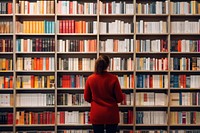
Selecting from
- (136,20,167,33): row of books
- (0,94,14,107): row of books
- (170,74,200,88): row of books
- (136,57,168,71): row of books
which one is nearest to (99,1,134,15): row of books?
(136,20,167,33): row of books

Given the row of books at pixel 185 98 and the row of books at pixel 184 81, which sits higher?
the row of books at pixel 184 81

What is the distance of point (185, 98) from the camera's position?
5.27 metres

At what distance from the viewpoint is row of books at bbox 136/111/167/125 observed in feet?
17.2

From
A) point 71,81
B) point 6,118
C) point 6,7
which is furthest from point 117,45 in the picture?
point 6,118

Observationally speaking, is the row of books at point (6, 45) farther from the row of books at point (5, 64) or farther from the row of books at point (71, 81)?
the row of books at point (71, 81)

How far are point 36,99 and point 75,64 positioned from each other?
903mm

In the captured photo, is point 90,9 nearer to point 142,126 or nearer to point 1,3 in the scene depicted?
point 1,3

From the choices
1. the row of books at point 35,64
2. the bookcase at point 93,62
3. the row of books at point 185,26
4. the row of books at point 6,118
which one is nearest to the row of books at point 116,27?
the bookcase at point 93,62

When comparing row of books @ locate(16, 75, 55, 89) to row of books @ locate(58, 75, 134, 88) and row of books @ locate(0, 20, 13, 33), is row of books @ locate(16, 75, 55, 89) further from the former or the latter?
row of books @ locate(0, 20, 13, 33)

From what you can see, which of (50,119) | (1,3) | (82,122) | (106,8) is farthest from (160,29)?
(1,3)

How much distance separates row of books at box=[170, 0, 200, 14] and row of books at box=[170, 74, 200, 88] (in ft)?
3.62

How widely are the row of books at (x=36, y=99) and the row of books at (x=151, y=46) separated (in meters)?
1.72

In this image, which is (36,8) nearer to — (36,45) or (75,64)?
(36,45)

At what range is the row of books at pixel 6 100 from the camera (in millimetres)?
5203
